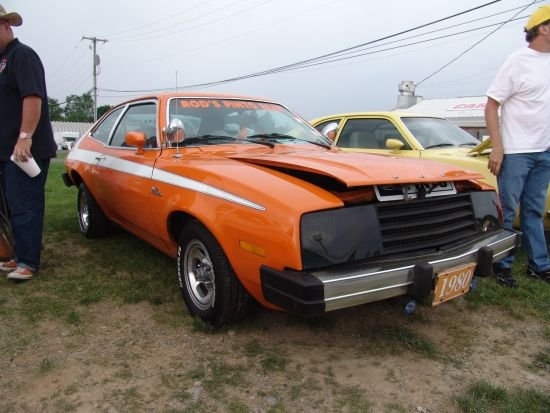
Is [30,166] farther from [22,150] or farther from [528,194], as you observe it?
[528,194]

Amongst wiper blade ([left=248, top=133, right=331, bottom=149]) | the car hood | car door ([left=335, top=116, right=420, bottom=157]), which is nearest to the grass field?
the car hood

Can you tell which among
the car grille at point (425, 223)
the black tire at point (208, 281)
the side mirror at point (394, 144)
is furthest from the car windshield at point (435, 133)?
the black tire at point (208, 281)

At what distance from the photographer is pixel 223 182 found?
2600 millimetres

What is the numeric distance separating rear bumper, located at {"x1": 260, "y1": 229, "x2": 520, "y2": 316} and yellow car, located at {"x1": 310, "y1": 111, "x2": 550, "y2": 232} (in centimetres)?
263

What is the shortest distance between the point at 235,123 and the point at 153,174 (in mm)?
814

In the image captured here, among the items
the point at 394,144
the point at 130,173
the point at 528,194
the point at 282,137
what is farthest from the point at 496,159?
the point at 130,173

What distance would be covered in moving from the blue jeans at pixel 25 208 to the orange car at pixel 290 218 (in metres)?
0.65

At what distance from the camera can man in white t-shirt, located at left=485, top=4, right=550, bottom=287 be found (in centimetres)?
348

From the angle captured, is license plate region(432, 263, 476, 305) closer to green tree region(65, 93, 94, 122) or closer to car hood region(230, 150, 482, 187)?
car hood region(230, 150, 482, 187)

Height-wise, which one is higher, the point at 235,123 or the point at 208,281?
the point at 235,123

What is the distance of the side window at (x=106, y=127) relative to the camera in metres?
4.52

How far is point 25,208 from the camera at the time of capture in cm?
362

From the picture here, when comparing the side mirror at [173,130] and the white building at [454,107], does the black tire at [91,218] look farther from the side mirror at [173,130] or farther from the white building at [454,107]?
the white building at [454,107]

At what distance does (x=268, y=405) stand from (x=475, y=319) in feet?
5.39
